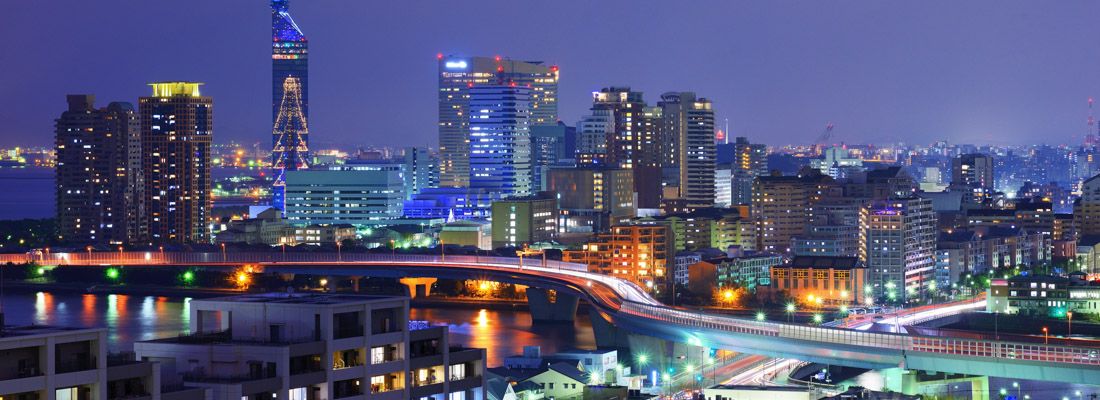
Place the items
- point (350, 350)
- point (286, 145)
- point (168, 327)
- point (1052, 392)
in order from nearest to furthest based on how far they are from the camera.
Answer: point (350, 350) < point (1052, 392) < point (168, 327) < point (286, 145)

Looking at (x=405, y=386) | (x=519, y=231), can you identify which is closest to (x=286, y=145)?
(x=519, y=231)

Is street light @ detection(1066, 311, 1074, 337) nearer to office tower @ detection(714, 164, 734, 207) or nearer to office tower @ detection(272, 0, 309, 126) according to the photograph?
office tower @ detection(714, 164, 734, 207)

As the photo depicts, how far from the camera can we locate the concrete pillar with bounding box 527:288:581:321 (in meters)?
34.1

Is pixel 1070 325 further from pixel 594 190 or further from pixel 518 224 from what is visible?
pixel 594 190

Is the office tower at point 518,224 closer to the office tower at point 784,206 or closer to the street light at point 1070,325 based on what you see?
the office tower at point 784,206

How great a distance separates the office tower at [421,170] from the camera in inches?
3206

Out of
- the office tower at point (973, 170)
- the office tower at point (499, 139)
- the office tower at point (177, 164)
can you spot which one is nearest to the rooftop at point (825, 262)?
the office tower at point (177, 164)

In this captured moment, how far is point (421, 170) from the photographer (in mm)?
83000

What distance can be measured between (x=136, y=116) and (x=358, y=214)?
10775 millimetres

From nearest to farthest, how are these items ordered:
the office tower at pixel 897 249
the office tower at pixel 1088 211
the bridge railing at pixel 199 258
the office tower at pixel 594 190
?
the office tower at pixel 897 249 < the bridge railing at pixel 199 258 < the office tower at pixel 1088 211 < the office tower at pixel 594 190

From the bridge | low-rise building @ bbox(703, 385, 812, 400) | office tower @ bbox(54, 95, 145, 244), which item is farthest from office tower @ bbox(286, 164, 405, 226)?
low-rise building @ bbox(703, 385, 812, 400)

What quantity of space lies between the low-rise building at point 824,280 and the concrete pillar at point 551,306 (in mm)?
5247

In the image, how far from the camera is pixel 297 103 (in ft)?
301

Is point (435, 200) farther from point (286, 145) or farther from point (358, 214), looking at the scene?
point (286, 145)
